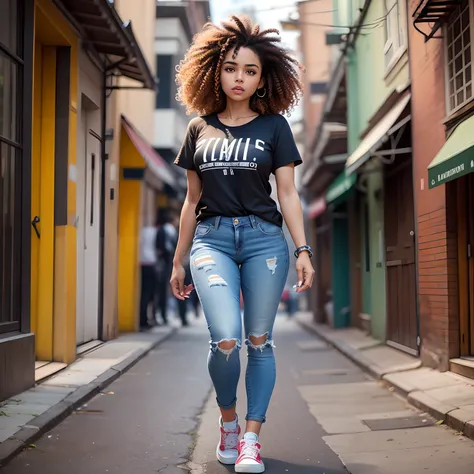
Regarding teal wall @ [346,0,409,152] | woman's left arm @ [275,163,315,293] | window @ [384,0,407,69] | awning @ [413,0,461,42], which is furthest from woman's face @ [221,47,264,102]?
teal wall @ [346,0,409,152]

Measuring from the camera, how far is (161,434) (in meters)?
5.26

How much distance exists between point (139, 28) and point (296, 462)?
1108 cm

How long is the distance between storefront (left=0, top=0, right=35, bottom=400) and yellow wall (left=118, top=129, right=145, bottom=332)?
6527 mm

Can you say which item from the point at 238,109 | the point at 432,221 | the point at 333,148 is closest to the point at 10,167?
the point at 238,109

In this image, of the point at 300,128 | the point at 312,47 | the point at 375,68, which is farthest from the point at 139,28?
the point at 300,128

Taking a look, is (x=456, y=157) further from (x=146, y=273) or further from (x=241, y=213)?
(x=146, y=273)

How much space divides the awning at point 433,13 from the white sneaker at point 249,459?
462cm

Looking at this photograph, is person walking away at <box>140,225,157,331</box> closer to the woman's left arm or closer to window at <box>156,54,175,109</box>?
window at <box>156,54,175,109</box>

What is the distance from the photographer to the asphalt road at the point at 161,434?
14.3 feet

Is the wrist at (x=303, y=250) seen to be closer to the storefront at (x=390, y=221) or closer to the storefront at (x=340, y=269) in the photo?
the storefront at (x=390, y=221)

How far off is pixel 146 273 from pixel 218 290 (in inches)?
391

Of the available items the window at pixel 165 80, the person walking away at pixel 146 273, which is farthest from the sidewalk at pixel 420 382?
the window at pixel 165 80

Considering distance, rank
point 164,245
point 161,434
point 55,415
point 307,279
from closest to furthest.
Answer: point 307,279 → point 161,434 → point 55,415 → point 164,245

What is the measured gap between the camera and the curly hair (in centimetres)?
437
